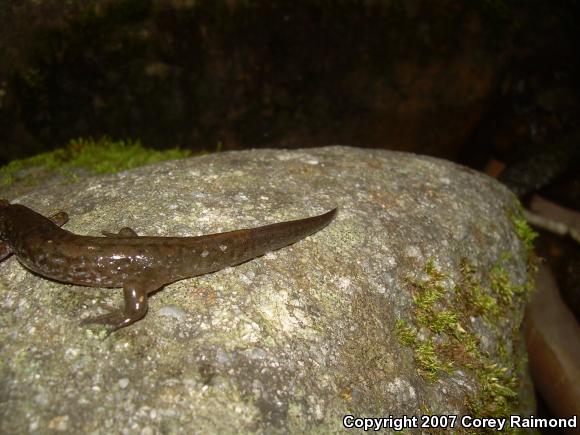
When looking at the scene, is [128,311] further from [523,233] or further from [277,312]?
[523,233]

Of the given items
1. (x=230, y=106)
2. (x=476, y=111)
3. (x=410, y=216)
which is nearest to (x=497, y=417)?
(x=410, y=216)

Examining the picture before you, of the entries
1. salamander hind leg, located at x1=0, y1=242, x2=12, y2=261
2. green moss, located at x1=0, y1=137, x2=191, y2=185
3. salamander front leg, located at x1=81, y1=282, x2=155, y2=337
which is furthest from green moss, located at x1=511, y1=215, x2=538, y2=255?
salamander hind leg, located at x1=0, y1=242, x2=12, y2=261

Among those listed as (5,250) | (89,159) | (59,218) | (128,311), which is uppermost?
(128,311)

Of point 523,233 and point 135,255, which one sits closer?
point 135,255

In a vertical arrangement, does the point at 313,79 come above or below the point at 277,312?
above

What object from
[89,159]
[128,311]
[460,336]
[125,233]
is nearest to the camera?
[128,311]

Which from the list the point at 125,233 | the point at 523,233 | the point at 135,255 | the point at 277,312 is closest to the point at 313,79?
the point at 523,233

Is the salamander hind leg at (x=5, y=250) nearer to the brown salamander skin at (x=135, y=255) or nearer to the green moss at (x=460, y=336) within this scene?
the brown salamander skin at (x=135, y=255)

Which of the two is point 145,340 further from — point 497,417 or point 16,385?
point 497,417
